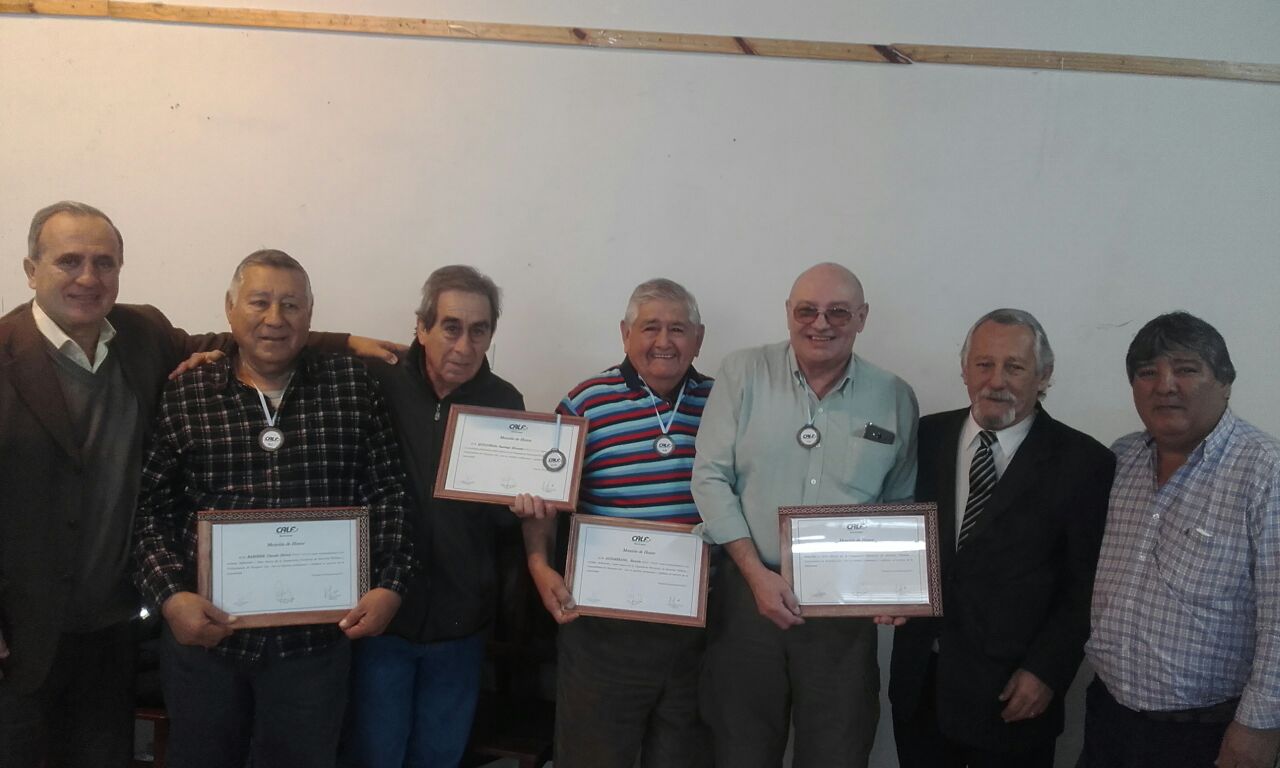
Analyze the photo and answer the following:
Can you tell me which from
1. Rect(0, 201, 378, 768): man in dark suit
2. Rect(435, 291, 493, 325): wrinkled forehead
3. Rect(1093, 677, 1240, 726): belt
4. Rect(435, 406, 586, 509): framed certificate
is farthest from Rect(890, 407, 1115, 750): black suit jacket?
Rect(0, 201, 378, 768): man in dark suit

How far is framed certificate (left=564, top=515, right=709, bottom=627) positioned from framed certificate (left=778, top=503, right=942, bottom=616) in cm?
29

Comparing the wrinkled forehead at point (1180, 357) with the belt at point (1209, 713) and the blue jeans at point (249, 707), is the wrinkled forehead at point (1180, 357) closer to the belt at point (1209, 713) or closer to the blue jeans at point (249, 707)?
the belt at point (1209, 713)

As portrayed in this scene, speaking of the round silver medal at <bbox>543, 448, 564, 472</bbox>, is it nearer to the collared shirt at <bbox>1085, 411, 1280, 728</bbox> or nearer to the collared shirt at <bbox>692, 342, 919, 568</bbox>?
the collared shirt at <bbox>692, 342, 919, 568</bbox>

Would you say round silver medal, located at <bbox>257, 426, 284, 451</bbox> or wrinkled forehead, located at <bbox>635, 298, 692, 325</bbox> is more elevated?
wrinkled forehead, located at <bbox>635, 298, 692, 325</bbox>

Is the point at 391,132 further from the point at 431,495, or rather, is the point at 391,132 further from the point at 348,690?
the point at 348,690

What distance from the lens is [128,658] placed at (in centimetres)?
231

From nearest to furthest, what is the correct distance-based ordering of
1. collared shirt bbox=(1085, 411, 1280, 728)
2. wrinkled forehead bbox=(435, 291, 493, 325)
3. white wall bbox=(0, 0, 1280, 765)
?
collared shirt bbox=(1085, 411, 1280, 728) < wrinkled forehead bbox=(435, 291, 493, 325) < white wall bbox=(0, 0, 1280, 765)

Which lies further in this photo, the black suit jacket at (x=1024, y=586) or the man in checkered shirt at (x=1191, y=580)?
the black suit jacket at (x=1024, y=586)

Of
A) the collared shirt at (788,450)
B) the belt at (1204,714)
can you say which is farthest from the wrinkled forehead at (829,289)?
the belt at (1204,714)

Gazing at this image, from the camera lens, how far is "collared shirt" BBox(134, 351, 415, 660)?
2080 millimetres

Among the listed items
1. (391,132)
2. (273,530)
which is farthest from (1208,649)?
(391,132)

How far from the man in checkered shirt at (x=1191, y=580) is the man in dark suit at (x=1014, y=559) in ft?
0.30

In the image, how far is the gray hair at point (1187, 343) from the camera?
199 centimetres

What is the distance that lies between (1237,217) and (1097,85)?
722mm
